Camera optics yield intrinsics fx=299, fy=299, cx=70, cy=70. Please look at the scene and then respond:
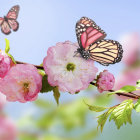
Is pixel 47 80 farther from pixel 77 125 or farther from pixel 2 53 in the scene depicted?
pixel 77 125

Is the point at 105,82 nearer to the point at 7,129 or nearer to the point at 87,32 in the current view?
the point at 87,32

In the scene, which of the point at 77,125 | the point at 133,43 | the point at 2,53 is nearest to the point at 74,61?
the point at 2,53

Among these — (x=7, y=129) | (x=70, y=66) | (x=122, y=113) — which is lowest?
(x=7, y=129)

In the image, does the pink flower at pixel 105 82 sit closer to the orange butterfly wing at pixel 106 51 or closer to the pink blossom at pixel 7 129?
the orange butterfly wing at pixel 106 51

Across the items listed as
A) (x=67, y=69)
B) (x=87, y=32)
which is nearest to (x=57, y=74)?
(x=67, y=69)

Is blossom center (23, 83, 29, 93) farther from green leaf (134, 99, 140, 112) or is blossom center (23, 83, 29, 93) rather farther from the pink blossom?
the pink blossom

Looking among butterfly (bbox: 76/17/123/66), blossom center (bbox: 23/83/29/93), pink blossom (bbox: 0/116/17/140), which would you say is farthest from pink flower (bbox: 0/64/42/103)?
pink blossom (bbox: 0/116/17/140)
